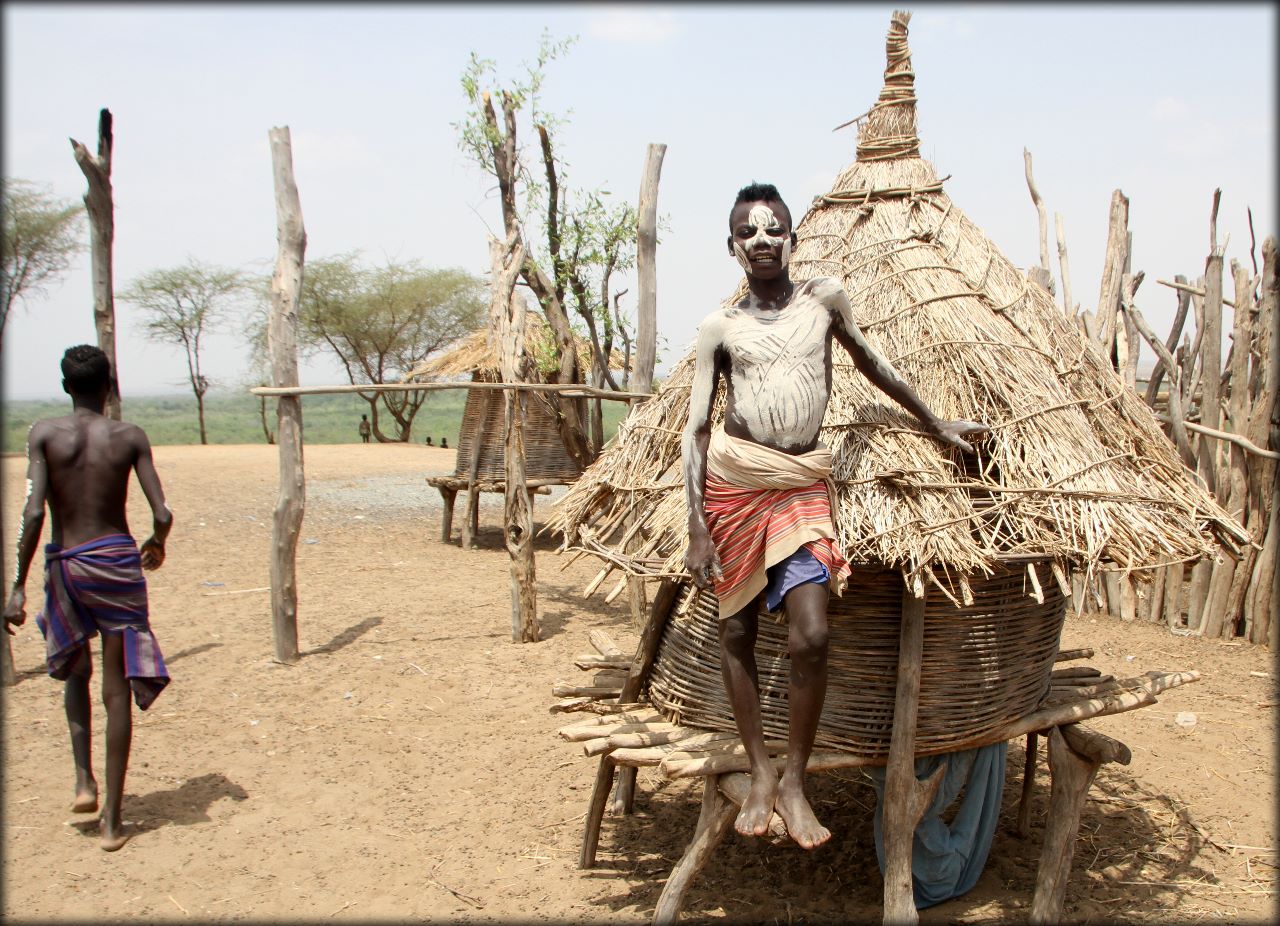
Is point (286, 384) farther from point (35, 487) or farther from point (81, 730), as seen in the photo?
point (81, 730)

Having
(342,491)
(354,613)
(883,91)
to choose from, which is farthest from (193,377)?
(883,91)

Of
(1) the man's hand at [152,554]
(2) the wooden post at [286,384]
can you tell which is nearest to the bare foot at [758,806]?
(1) the man's hand at [152,554]

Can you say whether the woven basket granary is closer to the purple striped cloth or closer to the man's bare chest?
the purple striped cloth

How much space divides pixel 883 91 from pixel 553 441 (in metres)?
6.88

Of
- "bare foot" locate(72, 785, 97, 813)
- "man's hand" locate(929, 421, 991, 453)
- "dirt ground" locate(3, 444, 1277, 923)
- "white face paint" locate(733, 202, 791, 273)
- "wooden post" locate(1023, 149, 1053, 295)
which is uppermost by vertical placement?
"wooden post" locate(1023, 149, 1053, 295)

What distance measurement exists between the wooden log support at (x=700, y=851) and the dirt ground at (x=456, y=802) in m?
0.51

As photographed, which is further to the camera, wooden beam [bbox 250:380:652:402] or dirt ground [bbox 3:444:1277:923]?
wooden beam [bbox 250:380:652:402]

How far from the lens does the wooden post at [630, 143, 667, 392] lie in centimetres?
764

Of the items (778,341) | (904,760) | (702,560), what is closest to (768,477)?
(702,560)

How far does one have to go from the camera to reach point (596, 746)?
344 cm

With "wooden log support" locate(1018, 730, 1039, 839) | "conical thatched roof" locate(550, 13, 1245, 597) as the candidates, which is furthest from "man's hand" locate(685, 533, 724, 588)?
"wooden log support" locate(1018, 730, 1039, 839)

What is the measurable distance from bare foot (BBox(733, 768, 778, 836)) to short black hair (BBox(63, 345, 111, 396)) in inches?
127

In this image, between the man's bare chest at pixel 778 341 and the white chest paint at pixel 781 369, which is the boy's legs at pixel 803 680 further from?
the man's bare chest at pixel 778 341

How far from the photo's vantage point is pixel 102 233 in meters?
6.07
